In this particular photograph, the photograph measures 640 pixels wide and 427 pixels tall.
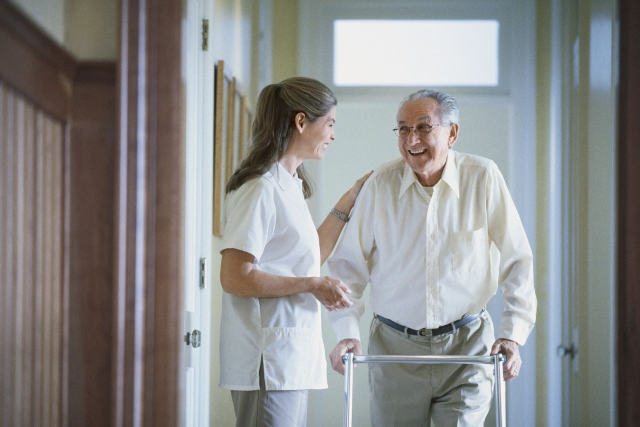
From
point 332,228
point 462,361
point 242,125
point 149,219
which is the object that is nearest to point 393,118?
point 242,125

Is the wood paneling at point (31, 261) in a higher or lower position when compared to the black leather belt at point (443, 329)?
higher

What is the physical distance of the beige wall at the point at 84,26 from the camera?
1.10 m

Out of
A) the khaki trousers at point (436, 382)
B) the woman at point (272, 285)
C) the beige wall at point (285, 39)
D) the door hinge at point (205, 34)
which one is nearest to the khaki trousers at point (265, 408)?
the woman at point (272, 285)

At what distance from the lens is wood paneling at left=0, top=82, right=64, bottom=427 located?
1031mm

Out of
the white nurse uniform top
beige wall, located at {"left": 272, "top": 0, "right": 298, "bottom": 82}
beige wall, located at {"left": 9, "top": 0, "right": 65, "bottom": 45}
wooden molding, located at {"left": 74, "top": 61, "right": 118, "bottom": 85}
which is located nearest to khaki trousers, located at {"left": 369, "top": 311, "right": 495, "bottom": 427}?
the white nurse uniform top

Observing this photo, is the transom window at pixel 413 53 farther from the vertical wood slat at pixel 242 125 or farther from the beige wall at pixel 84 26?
the beige wall at pixel 84 26

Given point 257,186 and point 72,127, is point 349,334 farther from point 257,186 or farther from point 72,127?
point 72,127

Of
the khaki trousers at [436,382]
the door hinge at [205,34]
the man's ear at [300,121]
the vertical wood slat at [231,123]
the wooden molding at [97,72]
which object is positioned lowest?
the khaki trousers at [436,382]

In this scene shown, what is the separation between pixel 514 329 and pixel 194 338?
3.33ft

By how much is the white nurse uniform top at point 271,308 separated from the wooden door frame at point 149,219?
1.54 ft

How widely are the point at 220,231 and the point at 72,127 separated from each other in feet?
5.52

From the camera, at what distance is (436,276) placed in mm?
2172

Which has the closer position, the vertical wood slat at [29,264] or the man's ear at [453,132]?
the vertical wood slat at [29,264]

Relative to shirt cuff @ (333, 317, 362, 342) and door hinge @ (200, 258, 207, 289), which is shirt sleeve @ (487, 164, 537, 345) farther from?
door hinge @ (200, 258, 207, 289)
